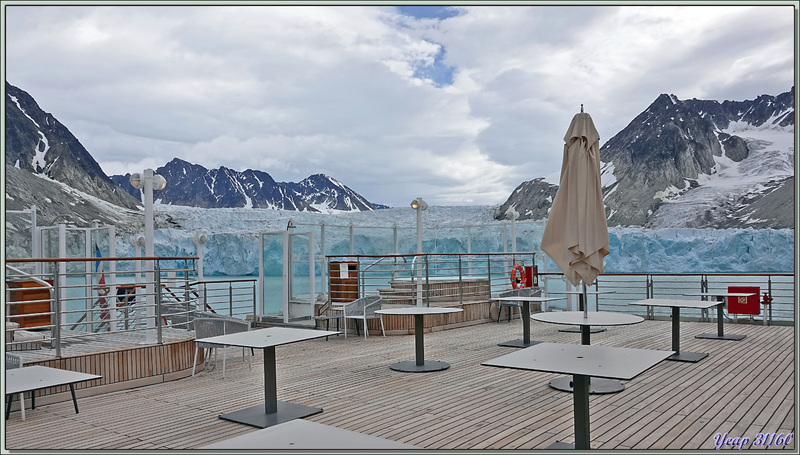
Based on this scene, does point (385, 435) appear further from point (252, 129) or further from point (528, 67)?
point (252, 129)

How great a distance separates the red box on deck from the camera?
775 cm

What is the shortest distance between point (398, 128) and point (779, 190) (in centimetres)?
2971

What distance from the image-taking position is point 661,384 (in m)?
4.51

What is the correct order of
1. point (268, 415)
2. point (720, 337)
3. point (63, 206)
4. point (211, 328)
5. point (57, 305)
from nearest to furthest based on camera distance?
A: point (268, 415) < point (57, 305) < point (211, 328) < point (720, 337) < point (63, 206)

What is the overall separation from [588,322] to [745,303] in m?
5.48

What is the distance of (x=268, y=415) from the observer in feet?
12.3

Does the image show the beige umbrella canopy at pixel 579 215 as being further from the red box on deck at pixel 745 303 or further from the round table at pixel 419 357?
the red box on deck at pixel 745 303

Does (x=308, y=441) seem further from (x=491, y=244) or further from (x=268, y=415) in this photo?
(x=491, y=244)

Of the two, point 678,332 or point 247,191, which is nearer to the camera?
point 678,332

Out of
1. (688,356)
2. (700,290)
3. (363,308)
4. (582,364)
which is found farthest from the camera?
(700,290)

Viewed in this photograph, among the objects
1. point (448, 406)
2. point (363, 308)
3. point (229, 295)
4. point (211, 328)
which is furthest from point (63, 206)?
point (448, 406)

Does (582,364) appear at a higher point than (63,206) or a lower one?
lower

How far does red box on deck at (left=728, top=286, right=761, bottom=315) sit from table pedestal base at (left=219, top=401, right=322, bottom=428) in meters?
6.81

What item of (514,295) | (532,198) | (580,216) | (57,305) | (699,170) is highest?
(699,170)
